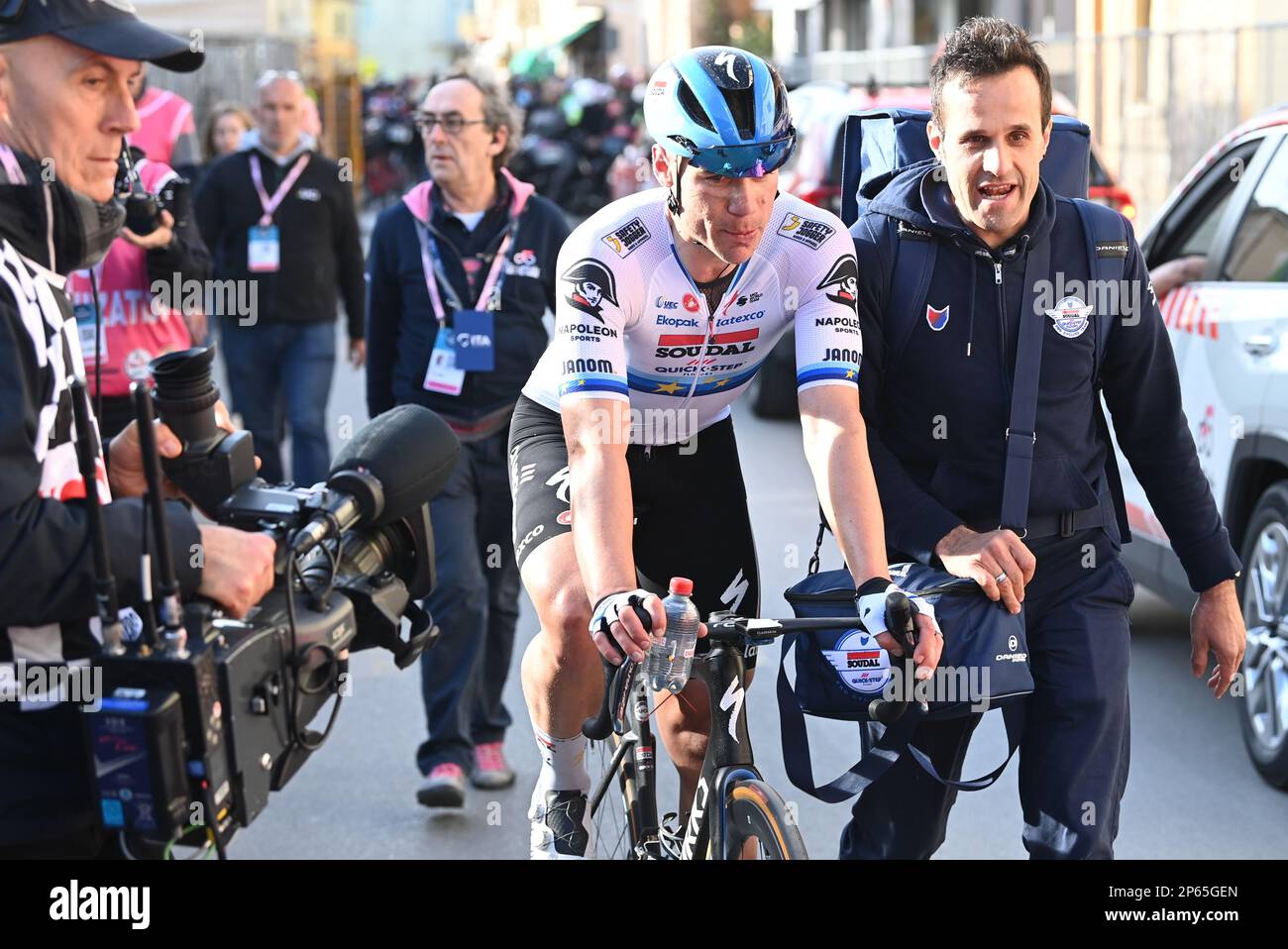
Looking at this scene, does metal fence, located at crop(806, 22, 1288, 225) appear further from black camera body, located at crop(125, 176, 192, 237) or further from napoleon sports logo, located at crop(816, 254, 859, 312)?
napoleon sports logo, located at crop(816, 254, 859, 312)

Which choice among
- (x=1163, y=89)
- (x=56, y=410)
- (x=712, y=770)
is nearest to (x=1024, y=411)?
(x=712, y=770)

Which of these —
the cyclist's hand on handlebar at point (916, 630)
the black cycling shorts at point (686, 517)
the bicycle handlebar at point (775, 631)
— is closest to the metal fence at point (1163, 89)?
the black cycling shorts at point (686, 517)

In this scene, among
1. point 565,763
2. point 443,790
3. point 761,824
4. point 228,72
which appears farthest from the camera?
point 228,72

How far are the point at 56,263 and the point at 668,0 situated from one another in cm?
7097

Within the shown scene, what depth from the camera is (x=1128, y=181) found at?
17.5 metres

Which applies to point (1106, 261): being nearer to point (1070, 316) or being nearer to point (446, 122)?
point (1070, 316)

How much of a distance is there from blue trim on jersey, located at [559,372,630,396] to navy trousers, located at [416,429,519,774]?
220 centimetres

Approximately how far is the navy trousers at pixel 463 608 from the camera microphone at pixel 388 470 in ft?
8.37

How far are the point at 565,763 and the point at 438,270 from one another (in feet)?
8.28

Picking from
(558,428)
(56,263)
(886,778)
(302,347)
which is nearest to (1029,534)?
(886,778)

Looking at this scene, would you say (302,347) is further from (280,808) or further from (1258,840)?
(1258,840)

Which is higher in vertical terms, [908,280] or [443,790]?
[908,280]

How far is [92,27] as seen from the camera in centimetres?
262
